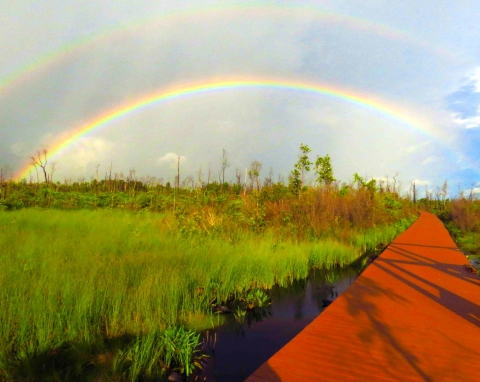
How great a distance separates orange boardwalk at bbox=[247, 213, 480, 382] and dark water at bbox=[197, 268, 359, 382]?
1.07 meters

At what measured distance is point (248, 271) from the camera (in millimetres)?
7449

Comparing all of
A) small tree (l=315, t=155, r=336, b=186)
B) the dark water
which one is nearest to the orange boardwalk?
the dark water

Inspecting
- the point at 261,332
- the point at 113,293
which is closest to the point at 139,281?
the point at 113,293

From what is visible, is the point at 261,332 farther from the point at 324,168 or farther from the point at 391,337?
the point at 324,168

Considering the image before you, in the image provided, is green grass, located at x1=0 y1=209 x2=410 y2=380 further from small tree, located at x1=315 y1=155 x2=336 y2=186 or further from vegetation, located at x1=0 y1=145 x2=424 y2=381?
small tree, located at x1=315 y1=155 x2=336 y2=186

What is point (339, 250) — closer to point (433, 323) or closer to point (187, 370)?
point (433, 323)

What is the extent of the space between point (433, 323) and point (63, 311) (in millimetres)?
4726

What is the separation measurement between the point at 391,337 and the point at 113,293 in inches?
146

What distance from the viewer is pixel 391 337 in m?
3.83

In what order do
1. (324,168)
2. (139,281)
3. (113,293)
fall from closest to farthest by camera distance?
(113,293) < (139,281) < (324,168)

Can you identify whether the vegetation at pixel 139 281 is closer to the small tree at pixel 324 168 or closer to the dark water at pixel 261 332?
the dark water at pixel 261 332

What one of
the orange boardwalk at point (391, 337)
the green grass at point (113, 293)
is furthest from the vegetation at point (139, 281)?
the orange boardwalk at point (391, 337)

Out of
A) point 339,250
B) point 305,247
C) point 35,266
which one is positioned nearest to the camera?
point 35,266

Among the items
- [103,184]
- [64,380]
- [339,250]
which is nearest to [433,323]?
[64,380]
